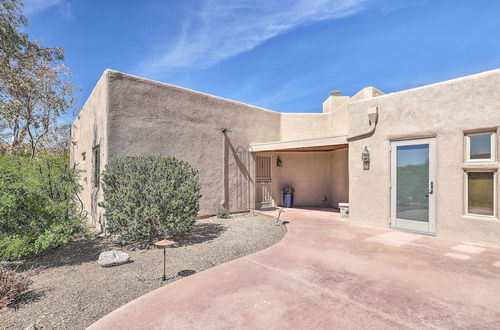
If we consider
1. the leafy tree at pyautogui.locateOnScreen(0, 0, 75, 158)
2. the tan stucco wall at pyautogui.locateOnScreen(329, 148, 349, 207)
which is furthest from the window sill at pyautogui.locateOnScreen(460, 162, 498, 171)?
the leafy tree at pyautogui.locateOnScreen(0, 0, 75, 158)

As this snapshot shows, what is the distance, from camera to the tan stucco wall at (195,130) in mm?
7547

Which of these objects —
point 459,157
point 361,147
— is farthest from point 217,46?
point 459,157

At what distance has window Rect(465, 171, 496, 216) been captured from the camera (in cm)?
558

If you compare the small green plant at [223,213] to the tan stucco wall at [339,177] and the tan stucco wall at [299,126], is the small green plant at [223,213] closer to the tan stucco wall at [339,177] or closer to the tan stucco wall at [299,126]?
the tan stucco wall at [299,126]

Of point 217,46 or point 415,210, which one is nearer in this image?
point 415,210

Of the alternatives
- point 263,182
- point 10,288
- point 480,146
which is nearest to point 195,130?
point 263,182

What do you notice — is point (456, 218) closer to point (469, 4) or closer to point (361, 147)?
point (361, 147)

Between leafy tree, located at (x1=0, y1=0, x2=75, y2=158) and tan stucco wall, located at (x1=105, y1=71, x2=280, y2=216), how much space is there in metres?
6.54

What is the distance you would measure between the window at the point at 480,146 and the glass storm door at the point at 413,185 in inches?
26.7

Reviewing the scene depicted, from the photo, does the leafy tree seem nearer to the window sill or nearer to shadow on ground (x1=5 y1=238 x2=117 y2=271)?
shadow on ground (x1=5 y1=238 x2=117 y2=271)

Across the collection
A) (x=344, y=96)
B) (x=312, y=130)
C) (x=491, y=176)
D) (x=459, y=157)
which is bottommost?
(x=491, y=176)

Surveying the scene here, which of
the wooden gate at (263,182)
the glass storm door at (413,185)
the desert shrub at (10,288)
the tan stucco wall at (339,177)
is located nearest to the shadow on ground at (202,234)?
the desert shrub at (10,288)

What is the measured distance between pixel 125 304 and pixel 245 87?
12.3m

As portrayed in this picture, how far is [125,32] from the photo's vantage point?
36.4 feet
